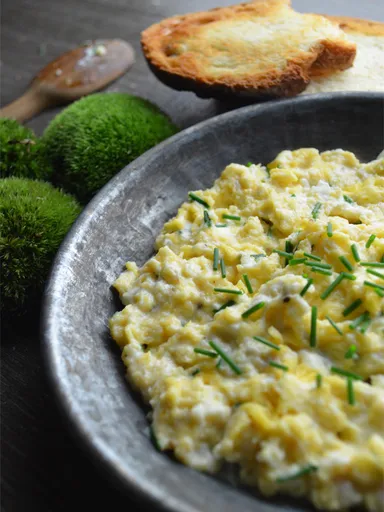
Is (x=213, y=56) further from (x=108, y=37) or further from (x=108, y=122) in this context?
(x=108, y=37)

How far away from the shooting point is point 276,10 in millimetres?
3275

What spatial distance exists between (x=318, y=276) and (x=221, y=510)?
0.75 metres

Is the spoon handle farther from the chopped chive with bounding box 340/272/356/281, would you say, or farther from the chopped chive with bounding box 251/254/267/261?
the chopped chive with bounding box 340/272/356/281

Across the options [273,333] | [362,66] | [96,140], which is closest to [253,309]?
[273,333]

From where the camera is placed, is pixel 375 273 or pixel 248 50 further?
pixel 248 50

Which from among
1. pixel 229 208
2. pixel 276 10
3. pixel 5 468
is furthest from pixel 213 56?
pixel 5 468

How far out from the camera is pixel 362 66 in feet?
10.0

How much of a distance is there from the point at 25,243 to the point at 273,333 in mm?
1108

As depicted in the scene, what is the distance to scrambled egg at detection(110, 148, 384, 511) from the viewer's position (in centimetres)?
148

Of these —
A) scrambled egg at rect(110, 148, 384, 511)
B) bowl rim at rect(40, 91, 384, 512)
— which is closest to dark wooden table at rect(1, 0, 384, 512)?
bowl rim at rect(40, 91, 384, 512)

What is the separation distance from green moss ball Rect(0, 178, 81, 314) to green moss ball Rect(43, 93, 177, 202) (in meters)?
0.44

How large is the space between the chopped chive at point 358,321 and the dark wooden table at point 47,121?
2.43ft

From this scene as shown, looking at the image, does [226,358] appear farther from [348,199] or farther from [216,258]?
[348,199]

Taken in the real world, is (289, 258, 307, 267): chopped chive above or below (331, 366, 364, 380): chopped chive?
above
